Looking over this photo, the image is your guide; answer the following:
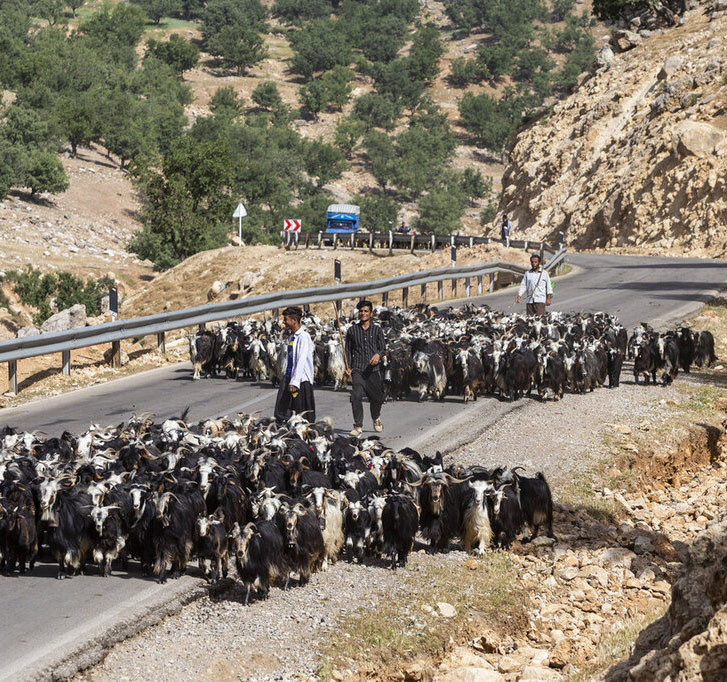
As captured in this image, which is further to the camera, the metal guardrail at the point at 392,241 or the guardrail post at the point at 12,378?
the metal guardrail at the point at 392,241

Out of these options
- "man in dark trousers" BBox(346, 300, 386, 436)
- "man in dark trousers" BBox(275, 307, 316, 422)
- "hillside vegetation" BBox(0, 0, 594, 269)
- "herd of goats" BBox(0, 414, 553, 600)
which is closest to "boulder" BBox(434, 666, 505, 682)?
"herd of goats" BBox(0, 414, 553, 600)

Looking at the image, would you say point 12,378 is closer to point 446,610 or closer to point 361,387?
point 361,387

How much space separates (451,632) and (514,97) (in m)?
171

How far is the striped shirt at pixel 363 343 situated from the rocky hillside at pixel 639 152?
42.7 m

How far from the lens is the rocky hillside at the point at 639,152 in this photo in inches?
2331

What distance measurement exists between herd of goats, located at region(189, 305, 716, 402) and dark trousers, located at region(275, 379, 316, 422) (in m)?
3.97

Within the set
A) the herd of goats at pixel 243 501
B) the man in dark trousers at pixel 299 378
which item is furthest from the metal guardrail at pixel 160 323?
the man in dark trousers at pixel 299 378

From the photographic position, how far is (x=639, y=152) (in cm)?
6519

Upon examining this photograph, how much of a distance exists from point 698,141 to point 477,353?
44.1m

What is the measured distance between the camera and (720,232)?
56656 mm

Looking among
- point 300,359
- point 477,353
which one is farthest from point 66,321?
point 300,359

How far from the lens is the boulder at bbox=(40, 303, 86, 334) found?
3644 cm

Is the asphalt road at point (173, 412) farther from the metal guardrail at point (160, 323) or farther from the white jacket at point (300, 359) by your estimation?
the white jacket at point (300, 359)

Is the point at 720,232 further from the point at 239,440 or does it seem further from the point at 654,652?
the point at 654,652
